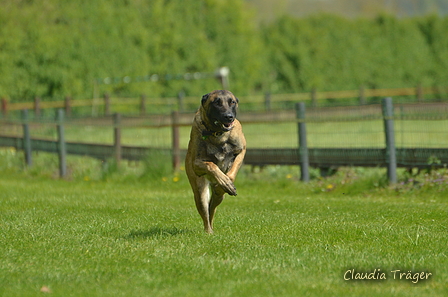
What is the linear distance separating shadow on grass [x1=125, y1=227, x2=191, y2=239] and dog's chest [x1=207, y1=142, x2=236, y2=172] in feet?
2.77

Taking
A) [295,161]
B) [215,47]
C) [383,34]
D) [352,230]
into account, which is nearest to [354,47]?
[383,34]

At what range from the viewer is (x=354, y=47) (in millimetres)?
42094

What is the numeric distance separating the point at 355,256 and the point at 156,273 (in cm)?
163

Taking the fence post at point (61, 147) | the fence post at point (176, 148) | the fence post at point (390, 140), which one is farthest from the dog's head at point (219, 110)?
the fence post at point (61, 147)

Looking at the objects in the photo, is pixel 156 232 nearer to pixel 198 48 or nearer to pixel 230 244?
pixel 230 244

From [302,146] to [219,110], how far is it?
5.49m

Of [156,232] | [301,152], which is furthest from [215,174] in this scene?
[301,152]

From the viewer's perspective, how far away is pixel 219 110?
6934 mm

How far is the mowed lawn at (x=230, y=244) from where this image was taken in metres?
5.00

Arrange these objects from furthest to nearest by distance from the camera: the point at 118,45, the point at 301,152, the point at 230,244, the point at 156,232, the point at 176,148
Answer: the point at 118,45 < the point at 176,148 < the point at 301,152 < the point at 156,232 < the point at 230,244

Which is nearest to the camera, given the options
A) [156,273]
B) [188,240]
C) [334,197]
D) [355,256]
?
[156,273]

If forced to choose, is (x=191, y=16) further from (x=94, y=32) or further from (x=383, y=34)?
(x=383, y=34)

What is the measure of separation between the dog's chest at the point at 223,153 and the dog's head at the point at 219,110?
21 centimetres

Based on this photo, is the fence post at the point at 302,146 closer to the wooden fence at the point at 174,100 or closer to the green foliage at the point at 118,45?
the wooden fence at the point at 174,100
